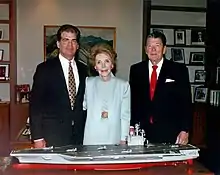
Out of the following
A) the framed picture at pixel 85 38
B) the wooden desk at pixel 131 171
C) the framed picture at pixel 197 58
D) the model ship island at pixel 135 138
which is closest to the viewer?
the wooden desk at pixel 131 171

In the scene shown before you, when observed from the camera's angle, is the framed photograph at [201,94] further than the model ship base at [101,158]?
Yes

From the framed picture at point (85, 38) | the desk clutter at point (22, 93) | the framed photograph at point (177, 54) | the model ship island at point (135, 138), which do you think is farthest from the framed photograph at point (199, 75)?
the model ship island at point (135, 138)

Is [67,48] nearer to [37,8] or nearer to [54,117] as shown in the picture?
[54,117]

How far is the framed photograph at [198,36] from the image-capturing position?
620cm

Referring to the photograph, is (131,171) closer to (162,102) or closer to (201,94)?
(162,102)

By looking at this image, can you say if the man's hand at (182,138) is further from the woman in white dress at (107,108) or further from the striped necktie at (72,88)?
the striped necktie at (72,88)

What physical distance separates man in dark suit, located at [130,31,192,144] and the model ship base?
529 millimetres

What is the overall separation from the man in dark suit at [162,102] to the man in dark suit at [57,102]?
0.42 metres

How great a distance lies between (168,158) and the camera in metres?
2.16

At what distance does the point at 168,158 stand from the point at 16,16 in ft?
13.1

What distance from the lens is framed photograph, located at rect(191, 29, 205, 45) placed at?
20.3ft

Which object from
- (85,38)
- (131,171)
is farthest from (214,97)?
(131,171)

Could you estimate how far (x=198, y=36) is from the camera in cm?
621

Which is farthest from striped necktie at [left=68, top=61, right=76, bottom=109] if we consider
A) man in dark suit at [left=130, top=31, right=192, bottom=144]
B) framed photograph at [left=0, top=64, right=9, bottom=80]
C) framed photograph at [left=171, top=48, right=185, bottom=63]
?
framed photograph at [left=171, top=48, right=185, bottom=63]
